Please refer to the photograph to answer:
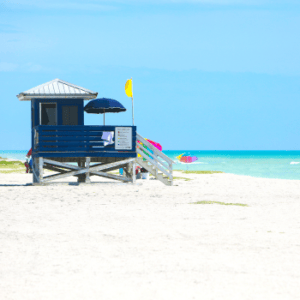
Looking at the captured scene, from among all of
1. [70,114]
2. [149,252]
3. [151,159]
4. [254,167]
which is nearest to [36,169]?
[70,114]

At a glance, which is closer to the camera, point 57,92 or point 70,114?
point 57,92

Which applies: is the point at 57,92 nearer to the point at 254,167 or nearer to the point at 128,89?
the point at 128,89

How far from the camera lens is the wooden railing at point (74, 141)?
63.7 ft

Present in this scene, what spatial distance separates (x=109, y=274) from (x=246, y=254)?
6.90 feet

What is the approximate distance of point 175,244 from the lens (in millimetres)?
7309

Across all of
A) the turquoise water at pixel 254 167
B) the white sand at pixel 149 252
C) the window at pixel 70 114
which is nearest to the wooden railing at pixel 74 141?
the window at pixel 70 114

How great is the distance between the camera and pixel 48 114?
2030cm

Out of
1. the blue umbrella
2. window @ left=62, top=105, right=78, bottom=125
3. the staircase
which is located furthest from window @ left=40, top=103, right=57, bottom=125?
the staircase

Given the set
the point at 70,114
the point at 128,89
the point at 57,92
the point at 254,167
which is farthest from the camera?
the point at 254,167

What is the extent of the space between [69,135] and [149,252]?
43.6 feet

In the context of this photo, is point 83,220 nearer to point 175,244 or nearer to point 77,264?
point 175,244

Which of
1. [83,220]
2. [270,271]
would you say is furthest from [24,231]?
[270,271]

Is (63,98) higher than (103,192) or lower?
higher

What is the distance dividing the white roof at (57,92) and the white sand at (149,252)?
8113 millimetres
